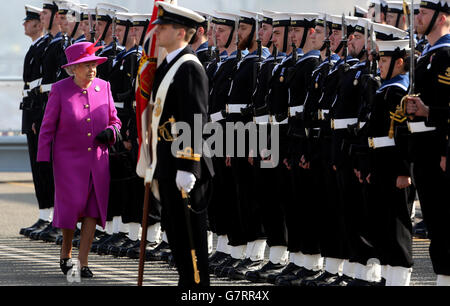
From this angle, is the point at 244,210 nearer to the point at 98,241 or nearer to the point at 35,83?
the point at 98,241

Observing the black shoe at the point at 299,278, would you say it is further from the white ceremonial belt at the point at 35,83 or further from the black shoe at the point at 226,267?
the white ceremonial belt at the point at 35,83

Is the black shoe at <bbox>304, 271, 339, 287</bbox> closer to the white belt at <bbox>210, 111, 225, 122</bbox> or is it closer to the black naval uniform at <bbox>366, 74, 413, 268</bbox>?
the black naval uniform at <bbox>366, 74, 413, 268</bbox>

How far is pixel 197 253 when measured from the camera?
24.6ft

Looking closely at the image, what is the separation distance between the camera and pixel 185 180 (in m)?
7.40

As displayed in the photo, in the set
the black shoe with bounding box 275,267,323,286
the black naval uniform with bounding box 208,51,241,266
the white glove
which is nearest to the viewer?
the white glove

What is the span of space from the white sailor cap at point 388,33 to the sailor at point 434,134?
2.86ft

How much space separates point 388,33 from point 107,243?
4252mm

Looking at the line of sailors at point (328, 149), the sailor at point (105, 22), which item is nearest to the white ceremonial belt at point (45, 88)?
the sailor at point (105, 22)

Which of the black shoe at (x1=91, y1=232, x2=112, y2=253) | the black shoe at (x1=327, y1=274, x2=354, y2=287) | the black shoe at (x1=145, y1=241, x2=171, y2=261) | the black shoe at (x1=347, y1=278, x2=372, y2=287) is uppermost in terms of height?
the black shoe at (x1=347, y1=278, x2=372, y2=287)

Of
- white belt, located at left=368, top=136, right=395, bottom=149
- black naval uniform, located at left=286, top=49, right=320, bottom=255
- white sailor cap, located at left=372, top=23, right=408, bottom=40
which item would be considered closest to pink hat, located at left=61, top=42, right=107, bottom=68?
black naval uniform, located at left=286, top=49, right=320, bottom=255

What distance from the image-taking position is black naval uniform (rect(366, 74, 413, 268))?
337 inches

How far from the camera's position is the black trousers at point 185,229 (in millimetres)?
7461

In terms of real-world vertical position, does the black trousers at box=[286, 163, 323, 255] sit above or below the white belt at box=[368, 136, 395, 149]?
below

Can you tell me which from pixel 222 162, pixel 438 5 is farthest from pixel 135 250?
pixel 438 5
